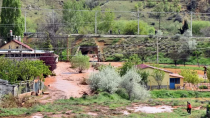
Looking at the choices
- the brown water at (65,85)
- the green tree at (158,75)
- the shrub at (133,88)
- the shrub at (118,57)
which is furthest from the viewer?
the shrub at (118,57)

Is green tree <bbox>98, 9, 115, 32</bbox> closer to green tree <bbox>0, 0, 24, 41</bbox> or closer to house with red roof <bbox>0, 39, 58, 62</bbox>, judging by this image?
green tree <bbox>0, 0, 24, 41</bbox>

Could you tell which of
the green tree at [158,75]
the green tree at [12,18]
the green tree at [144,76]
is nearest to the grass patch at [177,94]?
the green tree at [144,76]

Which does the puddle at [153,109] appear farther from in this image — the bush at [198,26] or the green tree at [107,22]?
the bush at [198,26]

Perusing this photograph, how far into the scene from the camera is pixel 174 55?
221ft

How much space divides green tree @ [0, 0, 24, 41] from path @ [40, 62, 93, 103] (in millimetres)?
12337

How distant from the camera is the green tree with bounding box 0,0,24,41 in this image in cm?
6308

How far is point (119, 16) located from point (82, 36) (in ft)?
145

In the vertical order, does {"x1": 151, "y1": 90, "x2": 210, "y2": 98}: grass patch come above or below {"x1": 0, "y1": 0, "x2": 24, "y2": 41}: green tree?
below

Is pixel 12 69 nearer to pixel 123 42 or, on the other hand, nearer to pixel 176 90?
pixel 176 90

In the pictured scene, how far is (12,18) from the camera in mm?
63406

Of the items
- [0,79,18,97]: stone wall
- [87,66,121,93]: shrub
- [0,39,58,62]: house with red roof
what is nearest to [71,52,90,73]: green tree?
[0,39,58,62]: house with red roof

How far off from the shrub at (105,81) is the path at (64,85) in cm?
154

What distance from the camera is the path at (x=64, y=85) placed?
38.3 m

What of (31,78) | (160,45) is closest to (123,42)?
(160,45)
